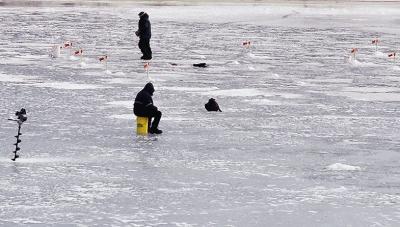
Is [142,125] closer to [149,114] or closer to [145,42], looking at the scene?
[149,114]

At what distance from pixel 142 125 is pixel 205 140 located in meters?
1.14

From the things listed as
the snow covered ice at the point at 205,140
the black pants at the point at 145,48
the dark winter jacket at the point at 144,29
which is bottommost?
the snow covered ice at the point at 205,140

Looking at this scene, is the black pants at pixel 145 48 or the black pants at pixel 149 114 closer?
the black pants at pixel 149 114

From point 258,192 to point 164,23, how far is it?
36.4m

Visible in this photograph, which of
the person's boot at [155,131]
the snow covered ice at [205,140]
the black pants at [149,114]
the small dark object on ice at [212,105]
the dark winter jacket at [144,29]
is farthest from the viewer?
the dark winter jacket at [144,29]

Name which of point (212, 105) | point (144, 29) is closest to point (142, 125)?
point (212, 105)

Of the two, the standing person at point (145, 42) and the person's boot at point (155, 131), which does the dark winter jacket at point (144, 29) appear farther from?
the person's boot at point (155, 131)

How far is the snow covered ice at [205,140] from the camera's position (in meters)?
10.0

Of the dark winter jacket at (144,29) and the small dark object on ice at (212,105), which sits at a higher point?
the dark winter jacket at (144,29)

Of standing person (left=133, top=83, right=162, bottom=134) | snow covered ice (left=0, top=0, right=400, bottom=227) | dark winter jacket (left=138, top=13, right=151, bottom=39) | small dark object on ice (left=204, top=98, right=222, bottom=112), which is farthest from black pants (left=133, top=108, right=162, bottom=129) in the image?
dark winter jacket (left=138, top=13, right=151, bottom=39)

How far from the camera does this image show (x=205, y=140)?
14.6m

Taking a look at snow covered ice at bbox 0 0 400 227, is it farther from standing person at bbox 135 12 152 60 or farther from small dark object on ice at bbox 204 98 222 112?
standing person at bbox 135 12 152 60

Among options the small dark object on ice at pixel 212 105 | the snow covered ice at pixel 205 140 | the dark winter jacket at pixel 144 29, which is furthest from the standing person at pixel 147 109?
the dark winter jacket at pixel 144 29

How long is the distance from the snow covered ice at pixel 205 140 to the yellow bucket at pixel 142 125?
0.27 metres
